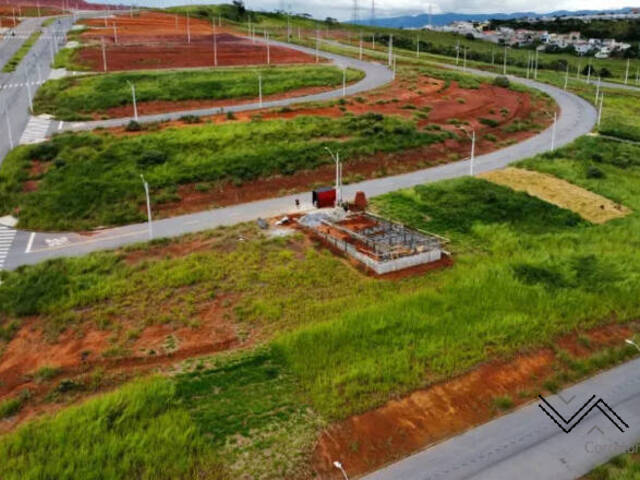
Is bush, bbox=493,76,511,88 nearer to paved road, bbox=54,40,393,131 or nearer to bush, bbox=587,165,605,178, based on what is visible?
paved road, bbox=54,40,393,131

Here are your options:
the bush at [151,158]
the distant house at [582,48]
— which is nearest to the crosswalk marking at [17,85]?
the bush at [151,158]

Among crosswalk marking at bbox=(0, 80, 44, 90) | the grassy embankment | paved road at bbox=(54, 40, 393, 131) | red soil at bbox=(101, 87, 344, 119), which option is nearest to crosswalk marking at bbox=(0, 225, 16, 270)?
the grassy embankment

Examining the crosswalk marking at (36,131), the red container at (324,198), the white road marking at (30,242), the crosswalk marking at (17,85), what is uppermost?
the crosswalk marking at (17,85)

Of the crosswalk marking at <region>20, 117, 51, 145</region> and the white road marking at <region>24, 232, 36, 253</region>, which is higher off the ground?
the crosswalk marking at <region>20, 117, 51, 145</region>

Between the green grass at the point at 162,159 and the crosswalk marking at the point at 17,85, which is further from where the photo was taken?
the crosswalk marking at the point at 17,85

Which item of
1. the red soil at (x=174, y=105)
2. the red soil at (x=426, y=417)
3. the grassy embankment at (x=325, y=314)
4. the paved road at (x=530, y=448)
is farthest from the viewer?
the red soil at (x=174, y=105)

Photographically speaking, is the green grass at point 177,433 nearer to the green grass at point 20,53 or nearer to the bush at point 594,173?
the bush at point 594,173
